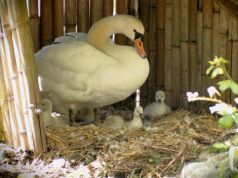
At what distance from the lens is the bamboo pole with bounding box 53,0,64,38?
3799 mm

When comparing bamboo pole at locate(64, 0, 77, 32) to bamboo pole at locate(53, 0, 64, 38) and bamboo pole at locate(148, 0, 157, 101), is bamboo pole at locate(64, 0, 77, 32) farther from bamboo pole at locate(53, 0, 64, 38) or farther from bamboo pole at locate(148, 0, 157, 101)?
bamboo pole at locate(148, 0, 157, 101)

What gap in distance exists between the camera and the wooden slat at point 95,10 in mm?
3879

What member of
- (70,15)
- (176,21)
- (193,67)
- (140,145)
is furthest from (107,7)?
(140,145)

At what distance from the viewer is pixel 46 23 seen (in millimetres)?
3828

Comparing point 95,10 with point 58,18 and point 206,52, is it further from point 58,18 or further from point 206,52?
point 206,52

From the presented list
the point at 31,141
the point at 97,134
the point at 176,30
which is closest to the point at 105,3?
the point at 176,30

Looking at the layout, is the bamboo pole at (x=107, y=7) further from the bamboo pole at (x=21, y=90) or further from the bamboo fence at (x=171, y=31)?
the bamboo pole at (x=21, y=90)

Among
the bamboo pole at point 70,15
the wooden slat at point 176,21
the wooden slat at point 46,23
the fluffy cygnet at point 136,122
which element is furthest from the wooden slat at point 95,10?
the fluffy cygnet at point 136,122

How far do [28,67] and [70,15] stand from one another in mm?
1180

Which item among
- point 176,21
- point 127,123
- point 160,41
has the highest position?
point 176,21

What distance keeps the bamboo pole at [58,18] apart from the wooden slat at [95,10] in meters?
0.20

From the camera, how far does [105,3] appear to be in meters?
3.90

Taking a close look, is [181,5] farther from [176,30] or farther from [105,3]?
[105,3]

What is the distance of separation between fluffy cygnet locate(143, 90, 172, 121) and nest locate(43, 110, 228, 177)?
16 centimetres
